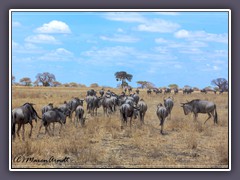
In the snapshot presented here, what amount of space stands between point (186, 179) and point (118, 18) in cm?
558

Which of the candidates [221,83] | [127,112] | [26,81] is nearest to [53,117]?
[26,81]

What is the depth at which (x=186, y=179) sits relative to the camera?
13.5 m

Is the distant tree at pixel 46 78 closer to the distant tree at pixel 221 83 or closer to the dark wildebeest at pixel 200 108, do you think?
the distant tree at pixel 221 83

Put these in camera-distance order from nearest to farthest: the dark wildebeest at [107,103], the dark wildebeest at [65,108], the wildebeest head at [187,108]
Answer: the dark wildebeest at [65,108]
the wildebeest head at [187,108]
the dark wildebeest at [107,103]

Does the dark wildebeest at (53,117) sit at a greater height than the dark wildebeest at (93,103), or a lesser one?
lesser

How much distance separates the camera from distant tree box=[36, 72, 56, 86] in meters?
14.7

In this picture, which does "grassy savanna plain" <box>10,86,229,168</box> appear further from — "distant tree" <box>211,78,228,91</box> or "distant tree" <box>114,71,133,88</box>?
"distant tree" <box>114,71,133,88</box>

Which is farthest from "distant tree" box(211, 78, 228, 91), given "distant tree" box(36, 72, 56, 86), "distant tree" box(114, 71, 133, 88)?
"distant tree" box(36, 72, 56, 86)

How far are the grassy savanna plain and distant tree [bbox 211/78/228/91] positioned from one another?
0.27m

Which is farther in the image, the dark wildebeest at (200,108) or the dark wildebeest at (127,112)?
the dark wildebeest at (127,112)

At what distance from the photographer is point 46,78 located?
50.1 feet

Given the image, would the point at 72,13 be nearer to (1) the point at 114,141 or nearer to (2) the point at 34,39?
(2) the point at 34,39

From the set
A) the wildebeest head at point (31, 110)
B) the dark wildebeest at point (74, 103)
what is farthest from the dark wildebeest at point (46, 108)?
the dark wildebeest at point (74, 103)

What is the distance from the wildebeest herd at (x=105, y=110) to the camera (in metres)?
15.5
